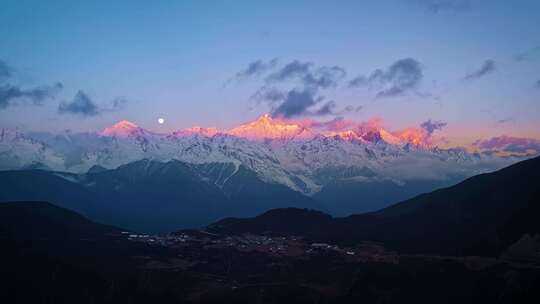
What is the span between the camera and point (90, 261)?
181 m

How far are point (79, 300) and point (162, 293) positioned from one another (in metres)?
23.1

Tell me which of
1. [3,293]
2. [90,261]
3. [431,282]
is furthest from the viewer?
[90,261]

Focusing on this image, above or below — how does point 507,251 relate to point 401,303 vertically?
above

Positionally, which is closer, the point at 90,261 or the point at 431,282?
the point at 431,282

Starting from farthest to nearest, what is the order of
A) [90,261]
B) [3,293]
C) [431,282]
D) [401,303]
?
1. [90,261]
2. [431,282]
3. [401,303]
4. [3,293]

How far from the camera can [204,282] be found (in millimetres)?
169625

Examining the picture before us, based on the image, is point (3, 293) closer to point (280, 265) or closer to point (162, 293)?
point (162, 293)

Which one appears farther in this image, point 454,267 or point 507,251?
point 507,251

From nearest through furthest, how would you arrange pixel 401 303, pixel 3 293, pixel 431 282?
pixel 3 293
pixel 401 303
pixel 431 282

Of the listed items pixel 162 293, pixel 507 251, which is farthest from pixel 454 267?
pixel 162 293

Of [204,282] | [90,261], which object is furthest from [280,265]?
[90,261]

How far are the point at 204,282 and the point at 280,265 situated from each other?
31138 millimetres

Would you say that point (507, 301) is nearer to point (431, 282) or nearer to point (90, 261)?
point (431, 282)

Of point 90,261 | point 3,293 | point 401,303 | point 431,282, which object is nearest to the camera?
point 3,293
